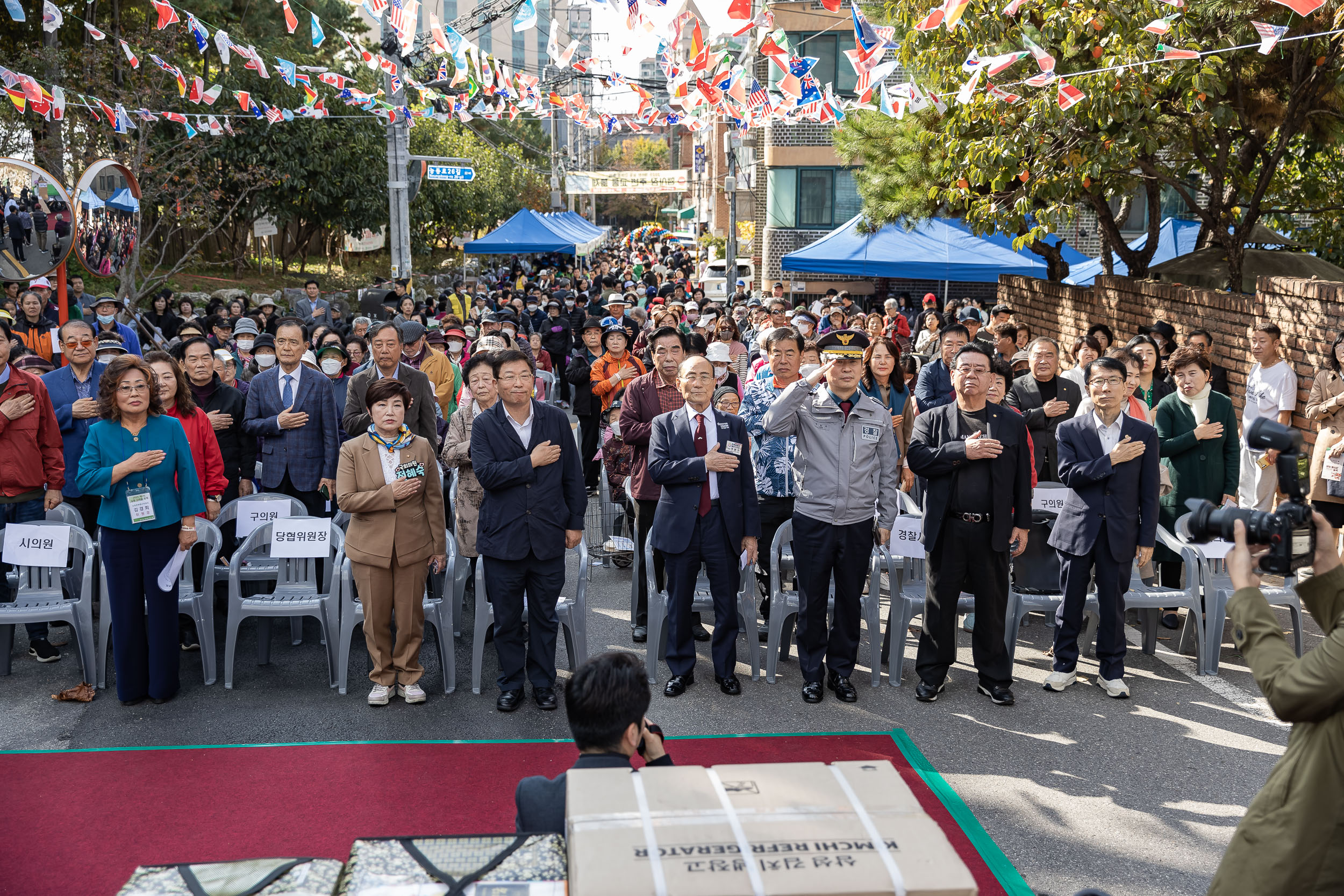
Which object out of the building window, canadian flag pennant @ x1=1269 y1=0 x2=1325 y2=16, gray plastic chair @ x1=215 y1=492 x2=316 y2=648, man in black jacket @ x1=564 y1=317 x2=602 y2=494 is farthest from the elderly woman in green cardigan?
the building window

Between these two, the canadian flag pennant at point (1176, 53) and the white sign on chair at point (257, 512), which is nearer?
the white sign on chair at point (257, 512)

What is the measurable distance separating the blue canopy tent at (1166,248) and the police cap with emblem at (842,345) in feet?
39.9

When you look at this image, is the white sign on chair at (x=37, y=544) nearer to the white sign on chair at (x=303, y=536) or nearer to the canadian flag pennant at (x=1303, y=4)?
the white sign on chair at (x=303, y=536)

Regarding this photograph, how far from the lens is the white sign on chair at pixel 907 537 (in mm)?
6090

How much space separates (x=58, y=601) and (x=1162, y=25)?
8.77 meters

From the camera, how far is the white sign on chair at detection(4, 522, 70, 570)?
5.93 m

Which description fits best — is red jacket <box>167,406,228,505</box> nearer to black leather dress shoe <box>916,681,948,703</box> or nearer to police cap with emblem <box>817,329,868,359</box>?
police cap with emblem <box>817,329,868,359</box>

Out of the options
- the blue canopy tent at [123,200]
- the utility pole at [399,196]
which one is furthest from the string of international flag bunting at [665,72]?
the blue canopy tent at [123,200]

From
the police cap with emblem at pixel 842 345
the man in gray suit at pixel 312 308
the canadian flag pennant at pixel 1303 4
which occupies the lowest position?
the police cap with emblem at pixel 842 345

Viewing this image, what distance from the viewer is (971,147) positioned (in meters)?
11.2

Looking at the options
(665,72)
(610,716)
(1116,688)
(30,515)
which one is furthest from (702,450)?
(665,72)

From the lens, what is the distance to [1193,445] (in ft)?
22.3

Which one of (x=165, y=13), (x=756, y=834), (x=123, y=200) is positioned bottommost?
(x=756, y=834)

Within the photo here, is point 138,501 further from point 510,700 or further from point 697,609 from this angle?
point 697,609
